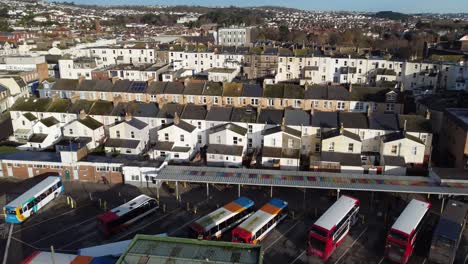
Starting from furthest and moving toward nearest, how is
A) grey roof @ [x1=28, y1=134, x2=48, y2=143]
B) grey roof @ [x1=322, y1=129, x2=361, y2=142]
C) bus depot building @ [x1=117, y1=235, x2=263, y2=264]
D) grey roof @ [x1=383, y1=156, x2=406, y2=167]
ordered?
grey roof @ [x1=28, y1=134, x2=48, y2=143]
grey roof @ [x1=322, y1=129, x2=361, y2=142]
grey roof @ [x1=383, y1=156, x2=406, y2=167]
bus depot building @ [x1=117, y1=235, x2=263, y2=264]

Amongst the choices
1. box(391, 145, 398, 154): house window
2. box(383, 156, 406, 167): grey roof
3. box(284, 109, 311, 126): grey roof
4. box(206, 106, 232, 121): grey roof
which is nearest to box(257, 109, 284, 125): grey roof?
box(284, 109, 311, 126): grey roof

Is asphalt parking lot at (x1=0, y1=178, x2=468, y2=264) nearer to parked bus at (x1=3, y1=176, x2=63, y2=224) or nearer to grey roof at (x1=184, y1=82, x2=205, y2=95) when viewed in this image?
parked bus at (x1=3, y1=176, x2=63, y2=224)

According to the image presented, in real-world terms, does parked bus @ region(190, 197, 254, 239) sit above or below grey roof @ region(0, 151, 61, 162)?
below

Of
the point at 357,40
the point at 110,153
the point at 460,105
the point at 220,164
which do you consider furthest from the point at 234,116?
the point at 357,40

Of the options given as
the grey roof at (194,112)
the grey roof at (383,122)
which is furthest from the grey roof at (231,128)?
the grey roof at (383,122)

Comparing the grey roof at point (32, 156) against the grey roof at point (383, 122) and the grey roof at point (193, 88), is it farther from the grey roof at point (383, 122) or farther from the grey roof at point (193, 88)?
the grey roof at point (383, 122)

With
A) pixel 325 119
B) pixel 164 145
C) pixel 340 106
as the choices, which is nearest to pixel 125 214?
pixel 164 145
